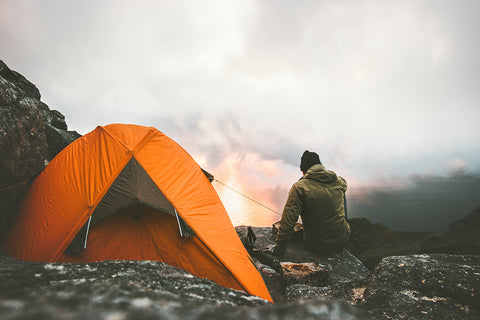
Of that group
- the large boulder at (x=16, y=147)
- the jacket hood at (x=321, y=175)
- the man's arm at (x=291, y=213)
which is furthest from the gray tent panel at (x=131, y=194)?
the jacket hood at (x=321, y=175)

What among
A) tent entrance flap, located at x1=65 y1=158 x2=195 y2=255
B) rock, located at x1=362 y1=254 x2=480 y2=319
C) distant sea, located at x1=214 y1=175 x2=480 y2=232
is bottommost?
rock, located at x1=362 y1=254 x2=480 y2=319

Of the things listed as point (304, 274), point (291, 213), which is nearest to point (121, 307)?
point (304, 274)

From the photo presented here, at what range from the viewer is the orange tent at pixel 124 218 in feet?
8.14

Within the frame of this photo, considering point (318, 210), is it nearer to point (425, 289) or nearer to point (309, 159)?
point (309, 159)

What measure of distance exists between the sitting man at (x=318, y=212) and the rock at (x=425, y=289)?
1798mm

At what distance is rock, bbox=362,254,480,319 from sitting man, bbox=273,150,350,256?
1.80 meters

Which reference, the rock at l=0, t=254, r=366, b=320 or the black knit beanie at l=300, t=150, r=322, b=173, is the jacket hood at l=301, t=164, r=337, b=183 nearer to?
the black knit beanie at l=300, t=150, r=322, b=173

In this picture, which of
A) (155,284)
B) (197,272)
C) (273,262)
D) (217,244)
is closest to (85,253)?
(197,272)

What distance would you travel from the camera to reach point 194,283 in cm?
93

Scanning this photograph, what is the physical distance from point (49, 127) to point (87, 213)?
162 inches

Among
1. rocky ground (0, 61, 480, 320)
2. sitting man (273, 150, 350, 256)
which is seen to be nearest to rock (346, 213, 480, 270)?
rocky ground (0, 61, 480, 320)

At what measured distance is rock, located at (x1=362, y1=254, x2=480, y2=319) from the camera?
5.27 ft

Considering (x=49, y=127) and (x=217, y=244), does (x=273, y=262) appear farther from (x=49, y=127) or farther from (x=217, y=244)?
(x=49, y=127)

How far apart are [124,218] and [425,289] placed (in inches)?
143
